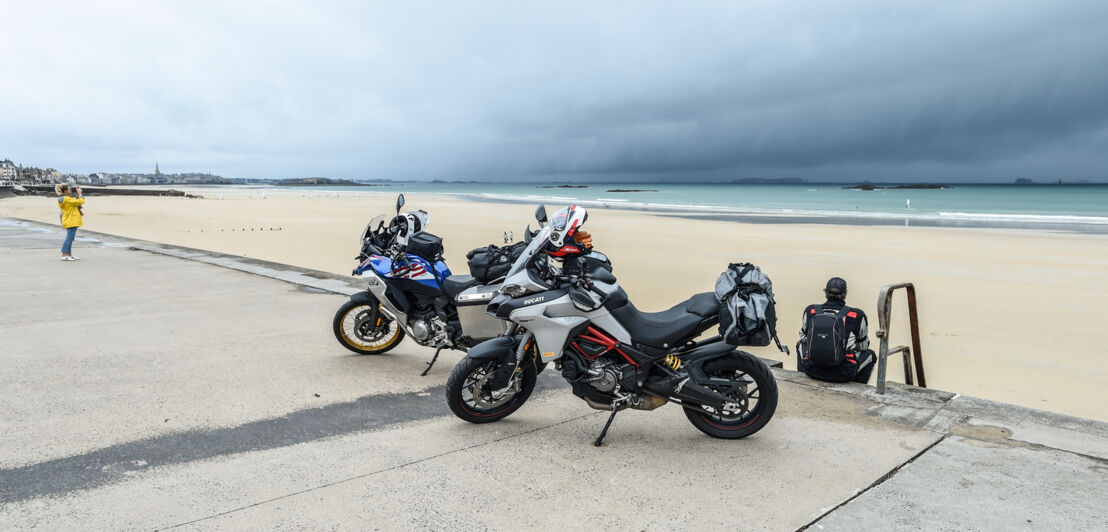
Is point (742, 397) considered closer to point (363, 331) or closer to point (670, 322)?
point (670, 322)

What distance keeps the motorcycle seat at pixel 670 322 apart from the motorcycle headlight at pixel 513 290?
601mm

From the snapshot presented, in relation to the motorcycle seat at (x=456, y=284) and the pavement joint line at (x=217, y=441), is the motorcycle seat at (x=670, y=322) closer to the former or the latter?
the pavement joint line at (x=217, y=441)

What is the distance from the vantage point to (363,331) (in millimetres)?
6285

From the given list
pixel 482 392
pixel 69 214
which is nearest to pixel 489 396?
pixel 482 392

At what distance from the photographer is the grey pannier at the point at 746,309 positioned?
387cm

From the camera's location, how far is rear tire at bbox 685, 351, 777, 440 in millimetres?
4203

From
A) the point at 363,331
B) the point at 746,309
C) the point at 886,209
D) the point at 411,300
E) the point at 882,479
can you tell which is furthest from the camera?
the point at 886,209

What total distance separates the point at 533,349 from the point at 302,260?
11200 millimetres

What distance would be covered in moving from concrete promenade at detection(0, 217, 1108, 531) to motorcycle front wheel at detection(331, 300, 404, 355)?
0.52 feet

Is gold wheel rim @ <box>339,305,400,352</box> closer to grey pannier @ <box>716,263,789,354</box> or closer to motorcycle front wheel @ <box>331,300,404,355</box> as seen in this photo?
motorcycle front wheel @ <box>331,300,404,355</box>

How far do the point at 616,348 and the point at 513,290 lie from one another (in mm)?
744

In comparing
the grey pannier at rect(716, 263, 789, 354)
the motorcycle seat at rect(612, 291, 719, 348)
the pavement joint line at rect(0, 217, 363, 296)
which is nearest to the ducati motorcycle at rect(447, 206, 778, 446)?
the motorcycle seat at rect(612, 291, 719, 348)

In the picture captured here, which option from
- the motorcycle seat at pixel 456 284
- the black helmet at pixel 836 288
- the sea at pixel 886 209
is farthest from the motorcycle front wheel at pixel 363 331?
the sea at pixel 886 209

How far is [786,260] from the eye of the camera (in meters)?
15.5
